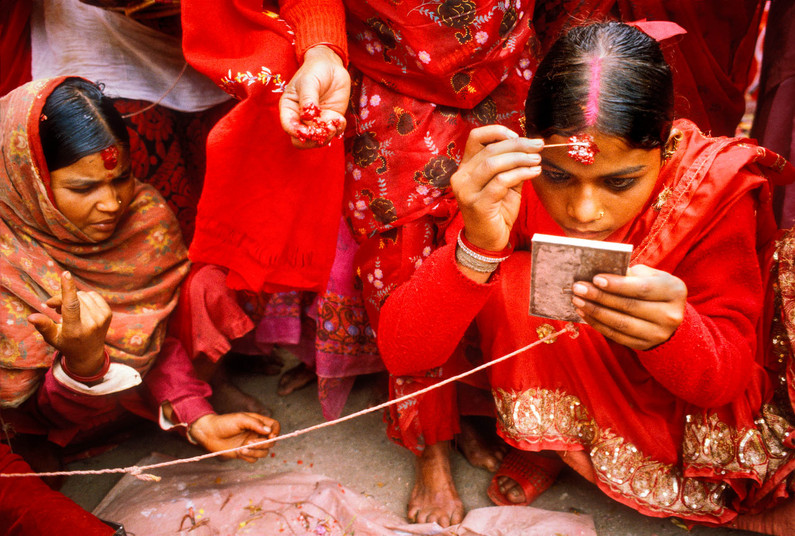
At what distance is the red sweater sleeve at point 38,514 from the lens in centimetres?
156

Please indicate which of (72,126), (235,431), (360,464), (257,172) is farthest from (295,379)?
(72,126)

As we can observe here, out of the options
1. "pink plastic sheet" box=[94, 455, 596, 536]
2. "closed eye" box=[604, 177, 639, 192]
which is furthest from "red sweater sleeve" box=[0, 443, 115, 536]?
"closed eye" box=[604, 177, 639, 192]

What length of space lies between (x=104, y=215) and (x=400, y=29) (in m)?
1.23

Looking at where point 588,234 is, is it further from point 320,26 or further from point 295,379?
point 295,379

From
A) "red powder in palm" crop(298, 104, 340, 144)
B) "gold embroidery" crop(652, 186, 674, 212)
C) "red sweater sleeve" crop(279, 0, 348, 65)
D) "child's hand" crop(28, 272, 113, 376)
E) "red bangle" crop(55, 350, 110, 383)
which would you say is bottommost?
"red bangle" crop(55, 350, 110, 383)

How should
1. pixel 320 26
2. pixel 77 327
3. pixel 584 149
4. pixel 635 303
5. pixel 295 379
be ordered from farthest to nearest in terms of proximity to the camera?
pixel 295 379 → pixel 320 26 → pixel 77 327 → pixel 584 149 → pixel 635 303

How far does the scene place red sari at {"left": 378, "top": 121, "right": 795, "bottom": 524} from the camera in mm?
1605

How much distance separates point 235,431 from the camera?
207 centimetres

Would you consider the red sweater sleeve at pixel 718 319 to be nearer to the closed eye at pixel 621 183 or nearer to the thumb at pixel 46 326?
the closed eye at pixel 621 183

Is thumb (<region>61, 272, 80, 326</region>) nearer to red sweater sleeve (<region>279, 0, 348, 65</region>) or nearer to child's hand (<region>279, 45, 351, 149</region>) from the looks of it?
child's hand (<region>279, 45, 351, 149</region>)

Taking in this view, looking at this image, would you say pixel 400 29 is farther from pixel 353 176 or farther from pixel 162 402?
pixel 162 402

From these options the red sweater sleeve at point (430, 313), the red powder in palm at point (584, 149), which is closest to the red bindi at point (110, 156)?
the red sweater sleeve at point (430, 313)

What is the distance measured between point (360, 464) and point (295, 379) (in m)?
0.59

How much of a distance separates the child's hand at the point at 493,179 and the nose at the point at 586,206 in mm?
145
